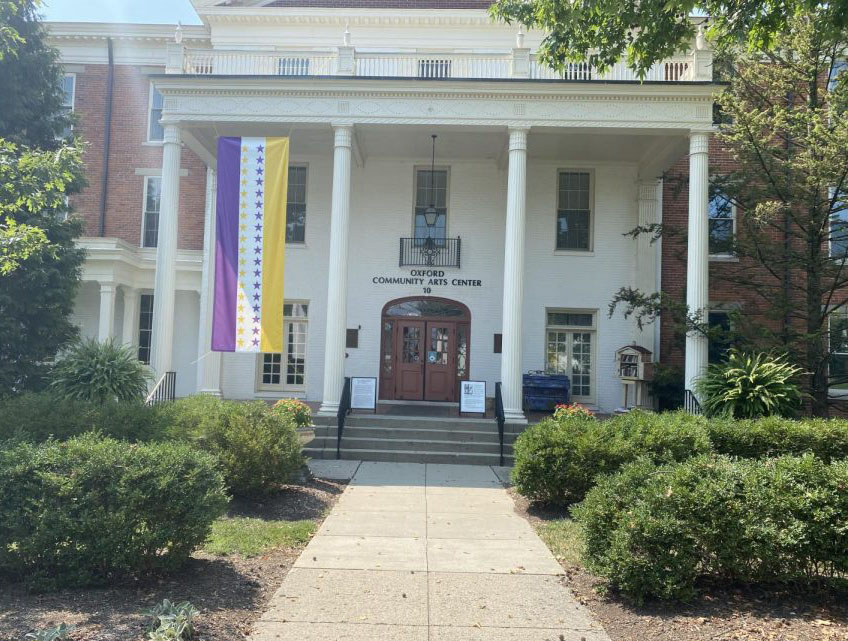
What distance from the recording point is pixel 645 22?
762cm

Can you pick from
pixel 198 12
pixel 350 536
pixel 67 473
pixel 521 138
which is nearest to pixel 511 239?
pixel 521 138

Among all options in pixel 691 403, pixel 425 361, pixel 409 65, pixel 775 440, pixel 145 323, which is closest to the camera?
pixel 775 440

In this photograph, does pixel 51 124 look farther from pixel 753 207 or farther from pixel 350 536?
pixel 753 207

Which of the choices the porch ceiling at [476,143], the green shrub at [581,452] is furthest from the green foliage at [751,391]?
the porch ceiling at [476,143]

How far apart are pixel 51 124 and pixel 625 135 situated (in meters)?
13.4

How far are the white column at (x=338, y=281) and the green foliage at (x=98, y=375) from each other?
3701 mm

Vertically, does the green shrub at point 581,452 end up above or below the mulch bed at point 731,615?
above

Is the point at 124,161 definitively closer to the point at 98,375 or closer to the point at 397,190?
the point at 397,190

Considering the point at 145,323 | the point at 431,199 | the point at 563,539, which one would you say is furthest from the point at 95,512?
the point at 145,323

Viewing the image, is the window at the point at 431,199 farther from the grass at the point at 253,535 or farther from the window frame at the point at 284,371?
the grass at the point at 253,535

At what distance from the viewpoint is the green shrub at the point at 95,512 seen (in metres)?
5.10

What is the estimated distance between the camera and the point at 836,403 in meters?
15.6

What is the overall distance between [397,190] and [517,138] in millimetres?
4425

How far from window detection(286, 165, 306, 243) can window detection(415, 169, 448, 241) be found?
3115mm
